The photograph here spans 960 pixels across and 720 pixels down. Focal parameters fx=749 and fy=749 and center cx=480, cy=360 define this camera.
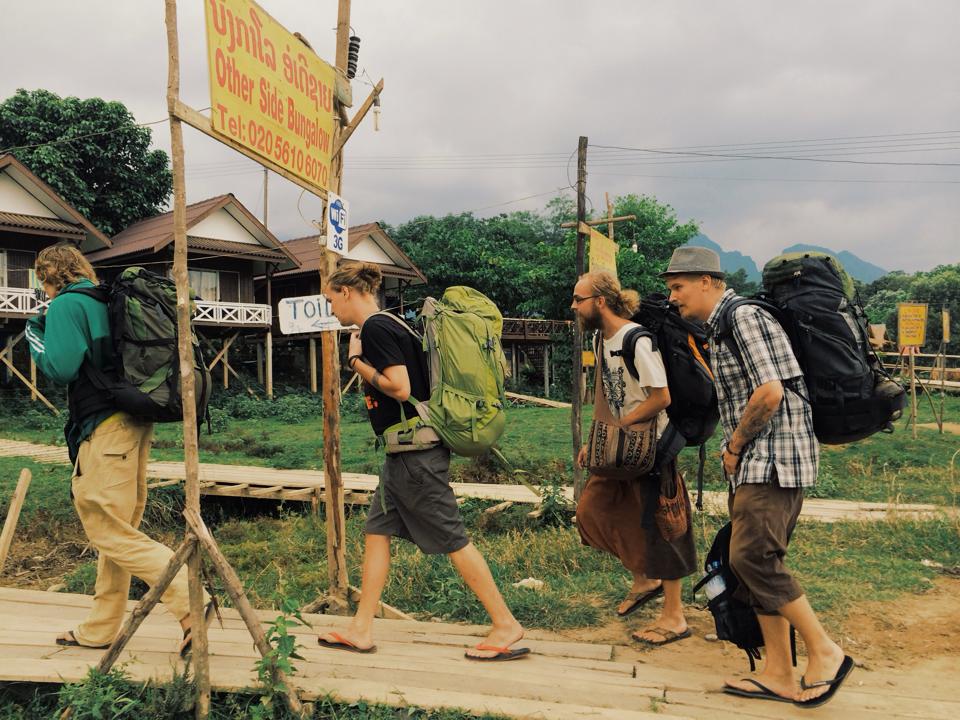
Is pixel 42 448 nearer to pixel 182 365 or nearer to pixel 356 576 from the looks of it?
pixel 356 576

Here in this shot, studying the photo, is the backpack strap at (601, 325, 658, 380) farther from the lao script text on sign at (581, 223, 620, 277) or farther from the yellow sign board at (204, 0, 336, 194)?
the lao script text on sign at (581, 223, 620, 277)

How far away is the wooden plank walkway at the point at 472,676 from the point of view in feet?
9.98

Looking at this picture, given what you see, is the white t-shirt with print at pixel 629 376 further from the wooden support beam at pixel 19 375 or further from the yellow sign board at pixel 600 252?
the wooden support beam at pixel 19 375

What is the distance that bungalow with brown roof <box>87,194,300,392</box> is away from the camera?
22.0 meters

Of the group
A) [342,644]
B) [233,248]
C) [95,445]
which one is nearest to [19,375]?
[233,248]

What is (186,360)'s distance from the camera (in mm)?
3084

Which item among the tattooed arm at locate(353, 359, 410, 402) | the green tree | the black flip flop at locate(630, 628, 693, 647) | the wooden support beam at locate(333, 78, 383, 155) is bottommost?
the black flip flop at locate(630, 628, 693, 647)

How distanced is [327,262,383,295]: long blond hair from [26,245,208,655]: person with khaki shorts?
111cm

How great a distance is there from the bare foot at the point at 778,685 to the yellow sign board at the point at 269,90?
3414 mm

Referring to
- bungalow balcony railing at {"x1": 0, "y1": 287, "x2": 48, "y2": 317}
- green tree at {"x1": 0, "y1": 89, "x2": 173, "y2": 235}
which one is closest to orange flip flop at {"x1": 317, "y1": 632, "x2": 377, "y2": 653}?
bungalow balcony railing at {"x1": 0, "y1": 287, "x2": 48, "y2": 317}

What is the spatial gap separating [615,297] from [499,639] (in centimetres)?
187

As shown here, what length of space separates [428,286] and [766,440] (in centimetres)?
3049

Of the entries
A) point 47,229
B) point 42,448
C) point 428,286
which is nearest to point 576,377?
point 42,448

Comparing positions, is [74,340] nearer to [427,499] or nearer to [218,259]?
[427,499]
